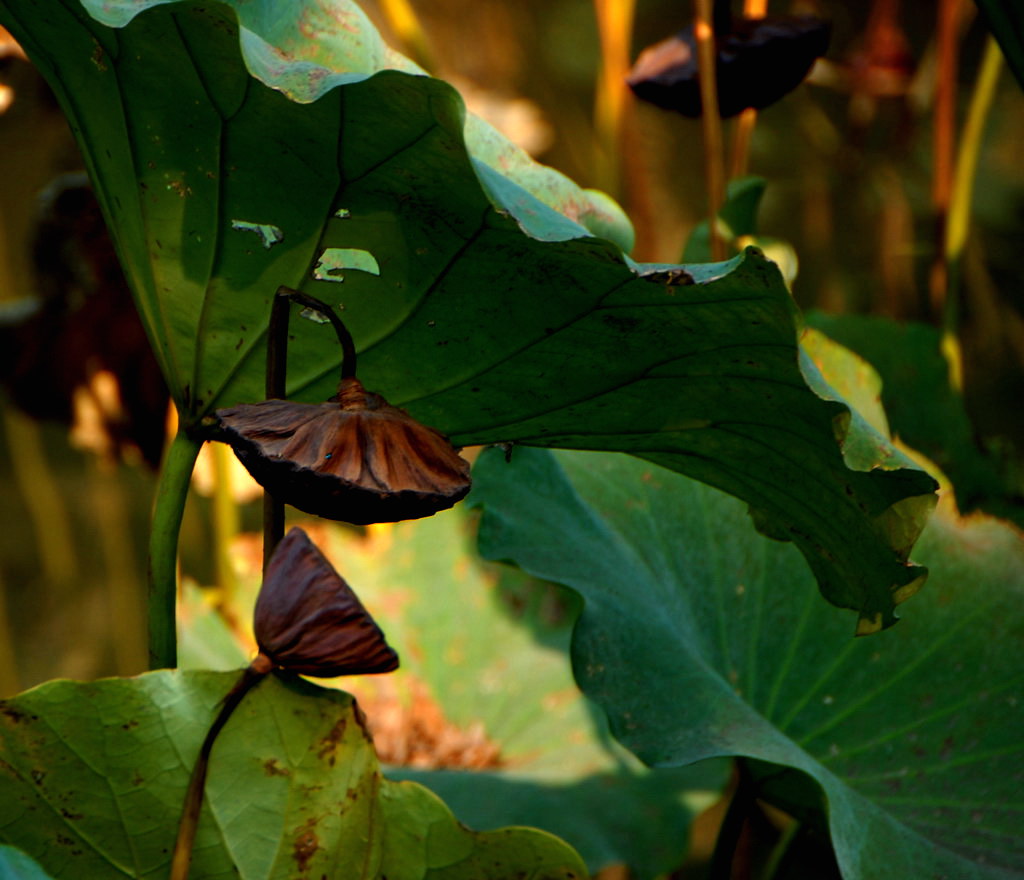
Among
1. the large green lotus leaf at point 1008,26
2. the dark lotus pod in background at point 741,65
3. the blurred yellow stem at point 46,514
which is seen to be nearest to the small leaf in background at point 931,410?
the dark lotus pod in background at point 741,65

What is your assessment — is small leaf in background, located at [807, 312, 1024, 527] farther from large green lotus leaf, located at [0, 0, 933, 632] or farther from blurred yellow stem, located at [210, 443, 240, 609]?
blurred yellow stem, located at [210, 443, 240, 609]

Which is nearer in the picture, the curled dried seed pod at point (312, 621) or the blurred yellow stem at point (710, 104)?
the curled dried seed pod at point (312, 621)

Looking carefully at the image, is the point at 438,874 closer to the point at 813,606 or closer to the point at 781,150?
the point at 813,606

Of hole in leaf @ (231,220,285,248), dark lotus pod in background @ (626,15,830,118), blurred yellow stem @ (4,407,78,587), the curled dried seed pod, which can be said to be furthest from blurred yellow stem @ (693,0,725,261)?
blurred yellow stem @ (4,407,78,587)

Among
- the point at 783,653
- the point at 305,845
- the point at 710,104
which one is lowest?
the point at 783,653

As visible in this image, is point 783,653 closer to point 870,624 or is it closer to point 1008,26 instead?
point 870,624

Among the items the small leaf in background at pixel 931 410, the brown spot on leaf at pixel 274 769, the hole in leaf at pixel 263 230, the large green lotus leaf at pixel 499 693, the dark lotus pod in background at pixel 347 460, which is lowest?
the large green lotus leaf at pixel 499 693

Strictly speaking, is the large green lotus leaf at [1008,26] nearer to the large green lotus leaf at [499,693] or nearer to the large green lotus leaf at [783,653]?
the large green lotus leaf at [783,653]

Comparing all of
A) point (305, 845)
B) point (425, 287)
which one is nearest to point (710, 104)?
point (425, 287)
